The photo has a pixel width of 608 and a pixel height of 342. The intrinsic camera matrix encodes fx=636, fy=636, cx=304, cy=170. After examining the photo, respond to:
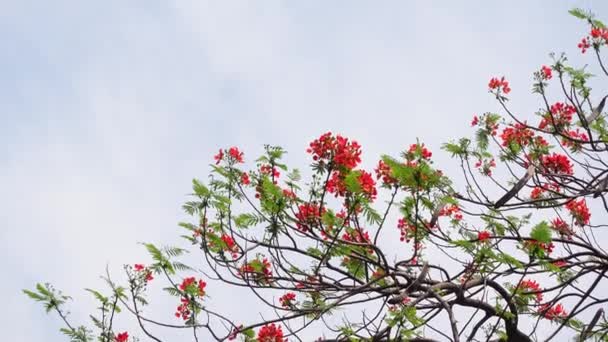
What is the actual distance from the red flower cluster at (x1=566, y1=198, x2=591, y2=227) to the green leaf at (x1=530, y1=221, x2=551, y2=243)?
3579 millimetres

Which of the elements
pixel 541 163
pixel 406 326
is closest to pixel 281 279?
pixel 406 326

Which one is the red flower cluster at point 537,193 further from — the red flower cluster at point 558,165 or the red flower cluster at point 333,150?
the red flower cluster at point 333,150

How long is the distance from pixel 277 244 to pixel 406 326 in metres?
1.07

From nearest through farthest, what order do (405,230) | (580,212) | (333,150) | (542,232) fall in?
(542,232) → (333,150) → (405,230) → (580,212)

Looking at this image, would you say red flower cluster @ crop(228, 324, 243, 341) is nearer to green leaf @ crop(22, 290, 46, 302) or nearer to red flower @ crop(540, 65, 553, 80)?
green leaf @ crop(22, 290, 46, 302)

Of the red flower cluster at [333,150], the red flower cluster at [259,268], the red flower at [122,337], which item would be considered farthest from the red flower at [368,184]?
the red flower at [122,337]

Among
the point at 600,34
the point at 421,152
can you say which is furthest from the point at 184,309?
the point at 600,34

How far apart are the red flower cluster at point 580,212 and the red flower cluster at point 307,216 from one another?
337cm

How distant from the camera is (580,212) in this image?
6453mm

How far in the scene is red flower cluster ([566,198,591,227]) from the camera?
6441mm

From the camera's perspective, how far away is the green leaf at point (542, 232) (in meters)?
3.15

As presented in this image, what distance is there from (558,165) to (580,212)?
21.5 inches

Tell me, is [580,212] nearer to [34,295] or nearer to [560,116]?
[560,116]

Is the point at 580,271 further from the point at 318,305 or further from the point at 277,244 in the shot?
the point at 277,244
